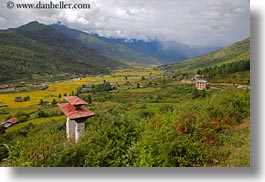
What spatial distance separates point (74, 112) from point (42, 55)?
104cm

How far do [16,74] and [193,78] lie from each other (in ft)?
7.93

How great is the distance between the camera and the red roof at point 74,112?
4.25 m

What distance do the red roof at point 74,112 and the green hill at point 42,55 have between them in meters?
0.56

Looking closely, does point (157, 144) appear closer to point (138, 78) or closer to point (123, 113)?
point (123, 113)

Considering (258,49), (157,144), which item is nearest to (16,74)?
(157,144)

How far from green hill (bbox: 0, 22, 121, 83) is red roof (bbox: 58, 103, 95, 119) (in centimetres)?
56

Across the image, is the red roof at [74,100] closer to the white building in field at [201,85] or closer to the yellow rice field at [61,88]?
the yellow rice field at [61,88]

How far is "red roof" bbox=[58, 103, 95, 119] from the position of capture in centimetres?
425

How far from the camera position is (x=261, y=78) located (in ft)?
13.5

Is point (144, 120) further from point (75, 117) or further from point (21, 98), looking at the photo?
point (21, 98)

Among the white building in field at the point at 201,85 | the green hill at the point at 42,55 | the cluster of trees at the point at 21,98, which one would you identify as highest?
the green hill at the point at 42,55

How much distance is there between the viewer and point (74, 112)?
4.27 metres

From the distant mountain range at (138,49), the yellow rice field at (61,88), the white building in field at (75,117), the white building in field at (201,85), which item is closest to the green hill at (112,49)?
the distant mountain range at (138,49)

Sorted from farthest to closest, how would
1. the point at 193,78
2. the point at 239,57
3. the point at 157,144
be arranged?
the point at 193,78
the point at 239,57
the point at 157,144
